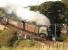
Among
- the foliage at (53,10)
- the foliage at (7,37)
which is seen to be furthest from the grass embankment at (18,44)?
the foliage at (53,10)

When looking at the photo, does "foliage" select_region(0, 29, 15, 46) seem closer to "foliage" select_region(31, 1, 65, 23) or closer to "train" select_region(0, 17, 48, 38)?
"train" select_region(0, 17, 48, 38)

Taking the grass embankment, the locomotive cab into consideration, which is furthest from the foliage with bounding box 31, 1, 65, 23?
the grass embankment

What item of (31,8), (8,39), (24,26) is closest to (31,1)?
(31,8)

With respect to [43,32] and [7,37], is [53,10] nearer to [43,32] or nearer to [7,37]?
[43,32]

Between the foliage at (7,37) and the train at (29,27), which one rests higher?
the train at (29,27)

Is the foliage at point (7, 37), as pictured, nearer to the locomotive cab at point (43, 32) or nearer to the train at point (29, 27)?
the train at point (29, 27)

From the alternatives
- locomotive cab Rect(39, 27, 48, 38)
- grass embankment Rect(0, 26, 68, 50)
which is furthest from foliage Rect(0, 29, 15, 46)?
locomotive cab Rect(39, 27, 48, 38)

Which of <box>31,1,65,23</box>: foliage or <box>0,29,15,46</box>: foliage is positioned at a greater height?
<box>31,1,65,23</box>: foliage

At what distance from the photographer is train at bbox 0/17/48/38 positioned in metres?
1.83

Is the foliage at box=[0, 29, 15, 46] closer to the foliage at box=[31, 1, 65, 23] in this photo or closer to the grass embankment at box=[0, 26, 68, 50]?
the grass embankment at box=[0, 26, 68, 50]

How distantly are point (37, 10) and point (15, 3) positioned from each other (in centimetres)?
19

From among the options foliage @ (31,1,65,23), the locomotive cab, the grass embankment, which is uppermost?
foliage @ (31,1,65,23)

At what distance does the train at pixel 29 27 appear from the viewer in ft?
6.01

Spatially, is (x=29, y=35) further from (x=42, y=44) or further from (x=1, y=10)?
(x=1, y=10)
